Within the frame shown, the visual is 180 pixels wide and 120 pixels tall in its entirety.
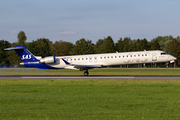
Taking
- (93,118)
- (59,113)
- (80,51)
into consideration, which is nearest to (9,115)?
(59,113)

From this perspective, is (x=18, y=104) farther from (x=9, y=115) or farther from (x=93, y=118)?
(x=93, y=118)

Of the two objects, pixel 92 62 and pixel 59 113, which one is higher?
pixel 92 62

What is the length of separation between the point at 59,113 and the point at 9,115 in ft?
6.86

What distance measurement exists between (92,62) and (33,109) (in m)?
22.6

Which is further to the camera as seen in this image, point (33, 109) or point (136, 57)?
point (136, 57)

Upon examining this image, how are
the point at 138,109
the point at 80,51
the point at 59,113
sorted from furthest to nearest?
the point at 80,51 → the point at 138,109 → the point at 59,113

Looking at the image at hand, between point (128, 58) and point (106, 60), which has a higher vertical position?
point (128, 58)

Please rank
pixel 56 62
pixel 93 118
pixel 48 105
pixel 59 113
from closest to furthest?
1. pixel 93 118
2. pixel 59 113
3. pixel 48 105
4. pixel 56 62

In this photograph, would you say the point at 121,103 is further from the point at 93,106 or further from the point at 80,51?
the point at 80,51

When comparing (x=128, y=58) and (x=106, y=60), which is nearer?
(x=128, y=58)

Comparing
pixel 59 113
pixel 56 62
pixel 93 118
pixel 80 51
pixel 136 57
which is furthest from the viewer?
pixel 80 51

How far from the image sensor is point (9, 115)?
9.59 metres

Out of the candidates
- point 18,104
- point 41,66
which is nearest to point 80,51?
point 41,66

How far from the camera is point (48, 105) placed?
11453mm
